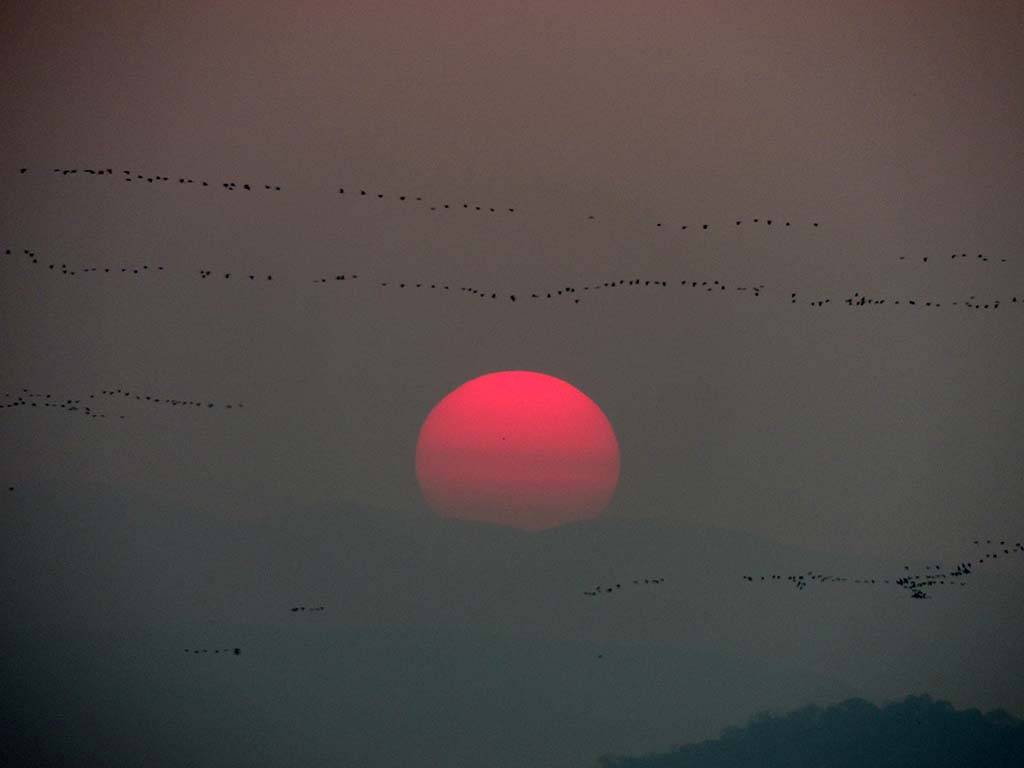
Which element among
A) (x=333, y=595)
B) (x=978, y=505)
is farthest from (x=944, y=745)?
(x=333, y=595)

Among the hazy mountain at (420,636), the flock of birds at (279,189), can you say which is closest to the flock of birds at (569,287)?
the flock of birds at (279,189)

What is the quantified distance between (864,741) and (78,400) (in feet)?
7.83

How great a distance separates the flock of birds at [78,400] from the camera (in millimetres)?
2651

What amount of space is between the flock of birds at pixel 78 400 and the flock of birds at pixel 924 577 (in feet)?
5.55

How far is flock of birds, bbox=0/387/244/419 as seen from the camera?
8.70 ft

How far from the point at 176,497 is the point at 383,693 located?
0.78 meters

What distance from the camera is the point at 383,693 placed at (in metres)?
2.71

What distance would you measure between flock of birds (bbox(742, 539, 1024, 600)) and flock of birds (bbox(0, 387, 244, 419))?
1.69m

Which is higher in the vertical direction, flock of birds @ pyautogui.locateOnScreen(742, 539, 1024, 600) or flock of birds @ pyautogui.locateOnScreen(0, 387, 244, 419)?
flock of birds @ pyautogui.locateOnScreen(0, 387, 244, 419)

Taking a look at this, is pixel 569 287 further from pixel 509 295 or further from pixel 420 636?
pixel 420 636

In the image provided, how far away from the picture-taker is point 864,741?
280 cm

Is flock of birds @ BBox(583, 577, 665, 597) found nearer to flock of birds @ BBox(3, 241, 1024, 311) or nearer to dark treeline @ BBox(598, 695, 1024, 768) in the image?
dark treeline @ BBox(598, 695, 1024, 768)

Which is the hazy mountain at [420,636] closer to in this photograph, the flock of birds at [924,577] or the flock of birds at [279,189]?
the flock of birds at [924,577]

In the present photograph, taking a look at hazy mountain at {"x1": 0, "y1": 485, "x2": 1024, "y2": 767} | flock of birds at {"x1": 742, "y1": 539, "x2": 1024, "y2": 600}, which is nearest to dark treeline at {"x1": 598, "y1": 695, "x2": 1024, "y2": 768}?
hazy mountain at {"x1": 0, "y1": 485, "x2": 1024, "y2": 767}
